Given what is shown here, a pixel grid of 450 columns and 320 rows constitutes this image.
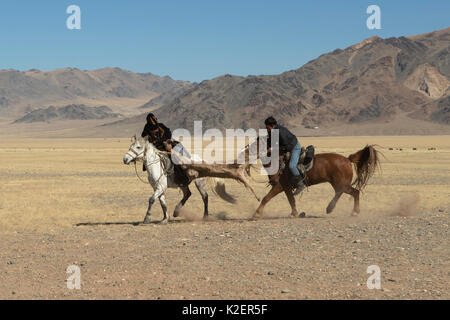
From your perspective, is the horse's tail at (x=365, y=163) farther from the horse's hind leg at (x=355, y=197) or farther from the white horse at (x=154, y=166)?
the white horse at (x=154, y=166)

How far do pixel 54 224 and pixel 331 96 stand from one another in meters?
153

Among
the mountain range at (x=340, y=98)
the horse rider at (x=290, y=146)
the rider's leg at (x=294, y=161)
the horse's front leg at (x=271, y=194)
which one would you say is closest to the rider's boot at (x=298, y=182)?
the horse rider at (x=290, y=146)

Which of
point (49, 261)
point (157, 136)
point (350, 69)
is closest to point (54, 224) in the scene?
point (157, 136)

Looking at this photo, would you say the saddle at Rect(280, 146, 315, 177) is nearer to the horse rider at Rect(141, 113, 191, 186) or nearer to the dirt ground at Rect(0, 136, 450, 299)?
the dirt ground at Rect(0, 136, 450, 299)

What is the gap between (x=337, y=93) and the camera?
6412 inches

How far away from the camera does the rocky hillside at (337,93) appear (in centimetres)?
14375

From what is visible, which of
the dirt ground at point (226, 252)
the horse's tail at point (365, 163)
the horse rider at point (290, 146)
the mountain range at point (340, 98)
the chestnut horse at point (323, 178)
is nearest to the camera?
the dirt ground at point (226, 252)

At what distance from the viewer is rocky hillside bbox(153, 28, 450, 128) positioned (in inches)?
5659

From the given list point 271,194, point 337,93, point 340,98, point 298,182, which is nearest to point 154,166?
point 271,194

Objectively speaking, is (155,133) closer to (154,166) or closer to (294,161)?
(154,166)

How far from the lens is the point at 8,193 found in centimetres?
2134
